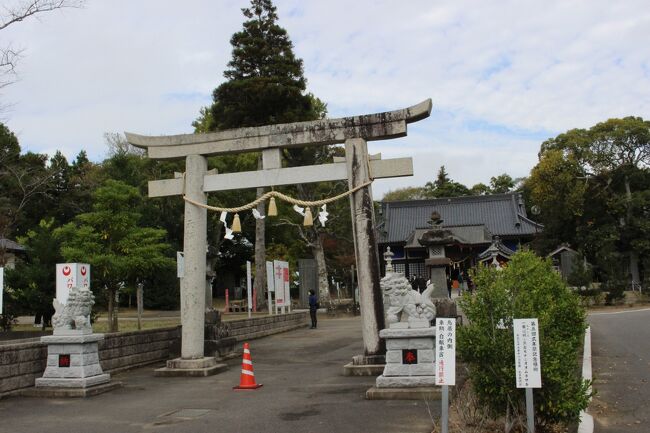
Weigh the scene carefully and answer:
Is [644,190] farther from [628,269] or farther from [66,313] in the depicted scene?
[66,313]

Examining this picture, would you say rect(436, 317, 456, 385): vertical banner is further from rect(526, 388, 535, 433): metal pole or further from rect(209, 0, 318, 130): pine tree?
rect(209, 0, 318, 130): pine tree

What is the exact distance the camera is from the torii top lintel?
11.4 meters

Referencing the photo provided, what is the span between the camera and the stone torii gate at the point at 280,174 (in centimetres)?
1116

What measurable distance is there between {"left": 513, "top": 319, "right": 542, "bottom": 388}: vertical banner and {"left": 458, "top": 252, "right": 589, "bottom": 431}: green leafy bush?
44 cm

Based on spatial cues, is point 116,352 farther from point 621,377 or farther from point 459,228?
point 459,228

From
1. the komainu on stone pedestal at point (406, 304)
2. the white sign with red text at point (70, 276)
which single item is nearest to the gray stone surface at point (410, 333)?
the komainu on stone pedestal at point (406, 304)

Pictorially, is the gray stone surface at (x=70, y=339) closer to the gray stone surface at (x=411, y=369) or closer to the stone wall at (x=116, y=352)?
the stone wall at (x=116, y=352)

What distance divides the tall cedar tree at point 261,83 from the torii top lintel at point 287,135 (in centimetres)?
1413

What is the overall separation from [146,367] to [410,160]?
7.88 m

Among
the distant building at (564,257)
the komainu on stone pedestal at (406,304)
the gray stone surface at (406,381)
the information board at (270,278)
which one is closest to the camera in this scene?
the gray stone surface at (406,381)

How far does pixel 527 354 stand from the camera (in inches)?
220

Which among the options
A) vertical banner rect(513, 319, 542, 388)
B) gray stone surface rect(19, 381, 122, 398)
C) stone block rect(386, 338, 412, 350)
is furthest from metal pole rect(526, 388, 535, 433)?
gray stone surface rect(19, 381, 122, 398)

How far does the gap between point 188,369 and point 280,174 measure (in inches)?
178

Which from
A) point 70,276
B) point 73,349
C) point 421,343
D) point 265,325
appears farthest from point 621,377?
point 265,325
